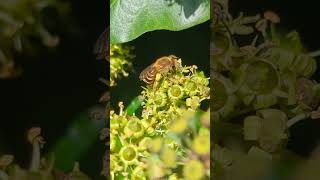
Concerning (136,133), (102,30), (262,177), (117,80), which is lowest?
(262,177)

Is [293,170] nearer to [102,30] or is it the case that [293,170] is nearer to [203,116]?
[203,116]

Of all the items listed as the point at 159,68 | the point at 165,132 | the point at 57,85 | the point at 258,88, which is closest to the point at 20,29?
the point at 57,85

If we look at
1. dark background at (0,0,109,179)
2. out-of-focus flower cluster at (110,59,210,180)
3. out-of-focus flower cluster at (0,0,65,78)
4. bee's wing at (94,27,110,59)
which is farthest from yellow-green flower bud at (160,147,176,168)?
out-of-focus flower cluster at (0,0,65,78)

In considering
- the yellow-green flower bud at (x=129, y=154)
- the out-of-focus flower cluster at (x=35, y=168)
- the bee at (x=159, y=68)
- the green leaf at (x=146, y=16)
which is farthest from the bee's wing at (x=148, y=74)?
the out-of-focus flower cluster at (x=35, y=168)

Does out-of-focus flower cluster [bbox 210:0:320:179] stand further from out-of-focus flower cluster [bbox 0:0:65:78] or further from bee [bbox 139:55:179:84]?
out-of-focus flower cluster [bbox 0:0:65:78]

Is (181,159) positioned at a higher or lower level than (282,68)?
lower

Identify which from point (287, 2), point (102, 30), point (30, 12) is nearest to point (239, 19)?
point (287, 2)

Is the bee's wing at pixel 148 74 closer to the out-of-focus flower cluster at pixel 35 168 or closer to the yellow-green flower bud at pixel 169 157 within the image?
the yellow-green flower bud at pixel 169 157
